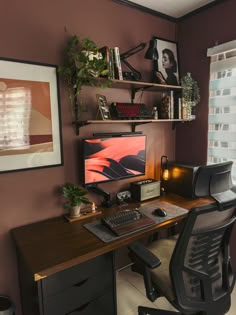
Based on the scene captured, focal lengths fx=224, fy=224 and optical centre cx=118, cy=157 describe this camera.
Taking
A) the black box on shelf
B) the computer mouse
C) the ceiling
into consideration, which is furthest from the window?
the computer mouse

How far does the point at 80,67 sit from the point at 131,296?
1885mm

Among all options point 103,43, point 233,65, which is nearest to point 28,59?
point 103,43

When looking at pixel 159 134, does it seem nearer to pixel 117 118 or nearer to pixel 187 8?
pixel 117 118

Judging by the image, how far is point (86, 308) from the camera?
1405 mm

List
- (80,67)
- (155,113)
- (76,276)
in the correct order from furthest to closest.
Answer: (155,113) < (80,67) < (76,276)

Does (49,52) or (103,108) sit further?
(103,108)

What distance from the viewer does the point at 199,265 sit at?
48.4 inches

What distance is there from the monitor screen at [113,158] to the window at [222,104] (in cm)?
71

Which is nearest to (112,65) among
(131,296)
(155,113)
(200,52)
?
(155,113)

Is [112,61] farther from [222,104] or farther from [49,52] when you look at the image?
[222,104]

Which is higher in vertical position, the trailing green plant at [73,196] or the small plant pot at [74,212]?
the trailing green plant at [73,196]

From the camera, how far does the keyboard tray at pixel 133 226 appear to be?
4.69 feet

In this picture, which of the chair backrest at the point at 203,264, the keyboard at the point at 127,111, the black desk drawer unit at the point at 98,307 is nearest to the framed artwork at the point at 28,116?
the keyboard at the point at 127,111

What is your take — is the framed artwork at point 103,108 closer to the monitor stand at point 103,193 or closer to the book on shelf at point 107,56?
the book on shelf at point 107,56
